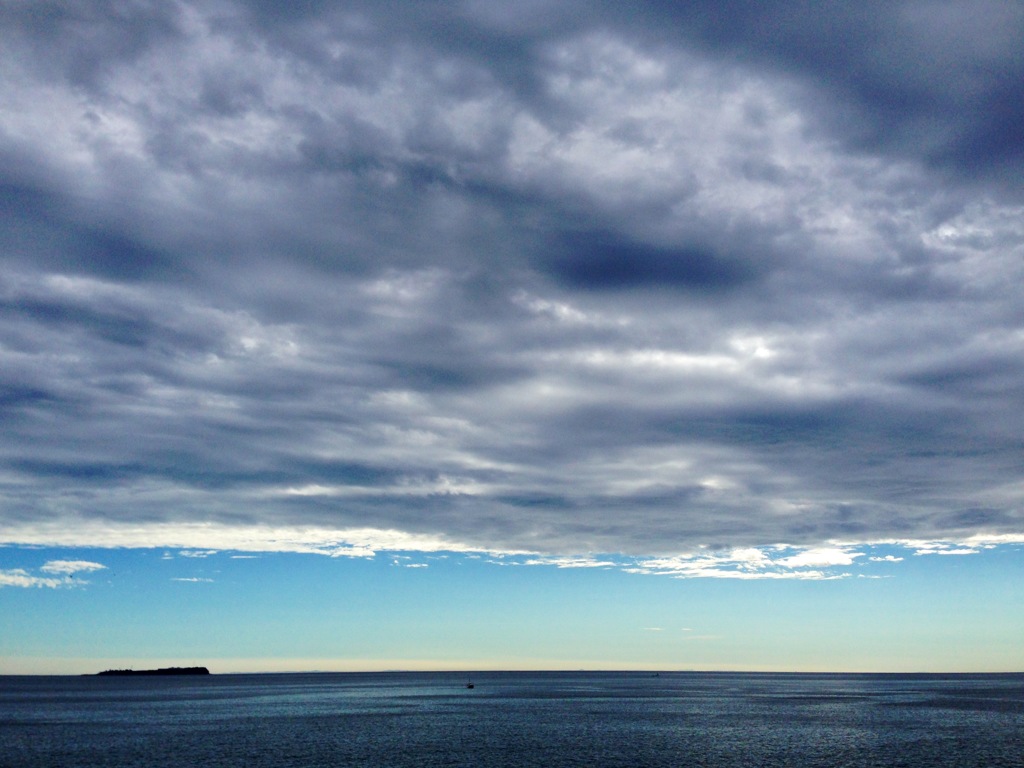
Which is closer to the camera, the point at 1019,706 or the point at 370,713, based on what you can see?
the point at 370,713

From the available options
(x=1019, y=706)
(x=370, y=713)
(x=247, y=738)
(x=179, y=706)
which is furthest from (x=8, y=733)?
→ (x=1019, y=706)

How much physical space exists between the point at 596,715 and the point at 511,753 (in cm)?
6771

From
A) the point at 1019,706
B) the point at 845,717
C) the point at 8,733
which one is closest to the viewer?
the point at 8,733

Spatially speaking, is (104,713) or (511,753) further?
(104,713)

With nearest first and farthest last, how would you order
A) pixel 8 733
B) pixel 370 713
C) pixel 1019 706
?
pixel 8 733
pixel 370 713
pixel 1019 706

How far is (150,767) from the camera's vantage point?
83250mm

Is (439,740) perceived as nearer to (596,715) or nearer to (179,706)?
(596,715)

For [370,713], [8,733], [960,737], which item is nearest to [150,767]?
[8,733]

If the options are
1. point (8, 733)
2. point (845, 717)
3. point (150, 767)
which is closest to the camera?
point (150, 767)

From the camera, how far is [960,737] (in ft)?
365

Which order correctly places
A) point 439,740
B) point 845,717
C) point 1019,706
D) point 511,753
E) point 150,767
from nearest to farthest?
point 150,767 < point 511,753 < point 439,740 < point 845,717 < point 1019,706

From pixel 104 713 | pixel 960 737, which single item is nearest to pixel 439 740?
pixel 960 737

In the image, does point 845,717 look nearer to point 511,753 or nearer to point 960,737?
point 960,737

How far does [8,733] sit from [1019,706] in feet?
646
